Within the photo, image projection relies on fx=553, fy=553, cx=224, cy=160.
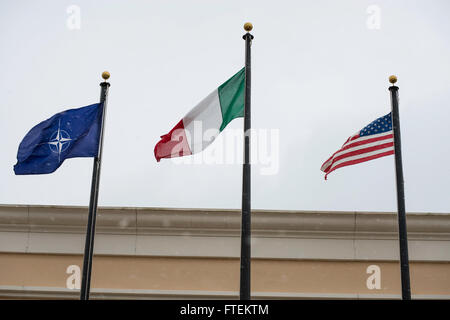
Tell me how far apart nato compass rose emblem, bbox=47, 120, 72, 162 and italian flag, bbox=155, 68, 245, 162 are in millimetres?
1726

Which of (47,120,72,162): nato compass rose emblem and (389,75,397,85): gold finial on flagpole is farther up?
(389,75,397,85): gold finial on flagpole

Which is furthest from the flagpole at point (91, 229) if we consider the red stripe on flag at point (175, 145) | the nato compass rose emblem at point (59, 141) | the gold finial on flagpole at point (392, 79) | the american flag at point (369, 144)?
the gold finial on flagpole at point (392, 79)

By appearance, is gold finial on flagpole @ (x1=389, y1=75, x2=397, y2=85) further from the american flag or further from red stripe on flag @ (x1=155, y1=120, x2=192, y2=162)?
red stripe on flag @ (x1=155, y1=120, x2=192, y2=162)

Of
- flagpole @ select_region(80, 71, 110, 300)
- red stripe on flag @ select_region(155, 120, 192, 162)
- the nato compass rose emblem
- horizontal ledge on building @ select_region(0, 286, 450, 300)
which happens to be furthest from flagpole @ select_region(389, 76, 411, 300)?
the nato compass rose emblem

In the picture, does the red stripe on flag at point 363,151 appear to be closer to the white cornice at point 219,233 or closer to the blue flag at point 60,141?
the white cornice at point 219,233

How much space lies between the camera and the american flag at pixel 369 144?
10.1 metres

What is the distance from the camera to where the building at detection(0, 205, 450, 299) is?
1138 centimetres

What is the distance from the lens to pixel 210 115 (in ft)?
31.3

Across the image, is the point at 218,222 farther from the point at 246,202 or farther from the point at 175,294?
the point at 246,202

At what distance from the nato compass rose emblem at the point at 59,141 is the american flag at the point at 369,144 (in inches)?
195

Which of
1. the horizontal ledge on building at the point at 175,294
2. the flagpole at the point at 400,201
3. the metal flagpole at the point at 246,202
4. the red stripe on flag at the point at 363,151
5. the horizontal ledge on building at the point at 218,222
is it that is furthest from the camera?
the horizontal ledge on building at the point at 218,222

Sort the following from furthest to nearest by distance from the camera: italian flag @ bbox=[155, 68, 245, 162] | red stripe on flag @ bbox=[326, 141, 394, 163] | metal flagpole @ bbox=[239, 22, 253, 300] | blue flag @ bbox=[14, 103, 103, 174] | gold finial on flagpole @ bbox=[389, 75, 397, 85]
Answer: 1. gold finial on flagpole @ bbox=[389, 75, 397, 85]
2. red stripe on flag @ bbox=[326, 141, 394, 163]
3. blue flag @ bbox=[14, 103, 103, 174]
4. italian flag @ bbox=[155, 68, 245, 162]
5. metal flagpole @ bbox=[239, 22, 253, 300]
